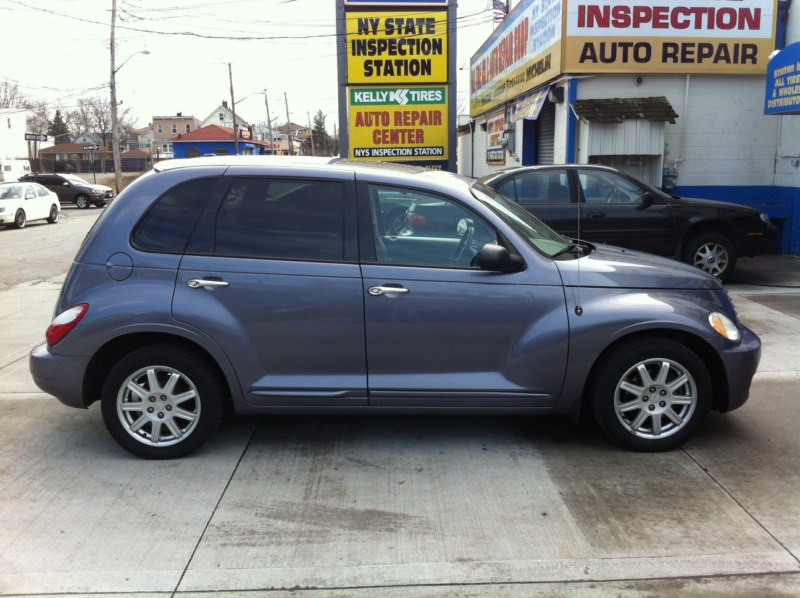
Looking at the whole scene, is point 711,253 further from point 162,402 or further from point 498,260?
point 162,402

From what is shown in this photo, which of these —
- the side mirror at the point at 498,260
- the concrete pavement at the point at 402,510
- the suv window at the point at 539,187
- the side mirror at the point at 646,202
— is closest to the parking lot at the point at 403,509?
the concrete pavement at the point at 402,510

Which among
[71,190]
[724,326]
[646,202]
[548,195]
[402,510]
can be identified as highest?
[548,195]

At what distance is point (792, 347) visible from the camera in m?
6.84

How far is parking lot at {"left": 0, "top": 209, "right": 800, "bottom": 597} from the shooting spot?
3275 mm

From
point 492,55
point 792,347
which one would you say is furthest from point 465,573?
point 492,55

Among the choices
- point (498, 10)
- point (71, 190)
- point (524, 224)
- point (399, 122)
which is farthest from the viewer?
point (71, 190)

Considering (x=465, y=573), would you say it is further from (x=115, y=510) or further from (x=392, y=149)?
(x=392, y=149)

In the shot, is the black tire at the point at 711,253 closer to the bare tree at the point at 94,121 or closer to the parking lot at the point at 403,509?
the parking lot at the point at 403,509

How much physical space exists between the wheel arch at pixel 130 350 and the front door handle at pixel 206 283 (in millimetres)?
342

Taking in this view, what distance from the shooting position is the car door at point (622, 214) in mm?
9453

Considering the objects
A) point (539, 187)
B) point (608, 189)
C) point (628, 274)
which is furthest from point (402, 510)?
point (608, 189)

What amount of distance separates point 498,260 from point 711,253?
21.9ft

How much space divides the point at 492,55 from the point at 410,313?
18683mm

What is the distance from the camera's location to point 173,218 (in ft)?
14.6
